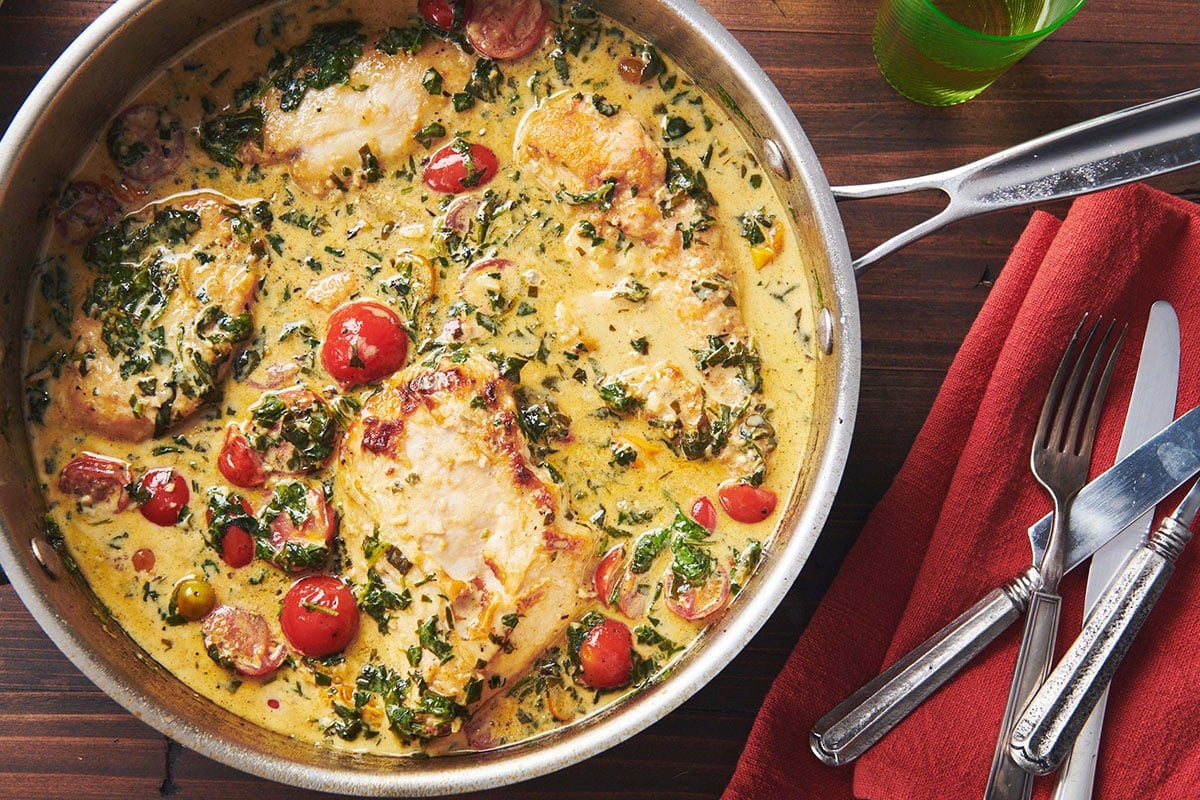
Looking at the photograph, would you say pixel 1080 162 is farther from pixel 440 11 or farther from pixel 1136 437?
pixel 440 11

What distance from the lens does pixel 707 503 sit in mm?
3023

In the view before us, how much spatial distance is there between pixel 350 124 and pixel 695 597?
1.89 metres

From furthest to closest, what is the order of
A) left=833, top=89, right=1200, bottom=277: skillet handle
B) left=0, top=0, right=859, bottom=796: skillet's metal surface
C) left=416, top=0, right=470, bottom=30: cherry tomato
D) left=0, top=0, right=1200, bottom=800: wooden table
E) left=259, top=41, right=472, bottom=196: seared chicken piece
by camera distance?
1. left=0, top=0, right=1200, bottom=800: wooden table
2. left=416, top=0, right=470, bottom=30: cherry tomato
3. left=259, top=41, right=472, bottom=196: seared chicken piece
4. left=833, top=89, right=1200, bottom=277: skillet handle
5. left=0, top=0, right=859, bottom=796: skillet's metal surface

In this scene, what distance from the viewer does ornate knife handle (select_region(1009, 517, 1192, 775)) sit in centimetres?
293

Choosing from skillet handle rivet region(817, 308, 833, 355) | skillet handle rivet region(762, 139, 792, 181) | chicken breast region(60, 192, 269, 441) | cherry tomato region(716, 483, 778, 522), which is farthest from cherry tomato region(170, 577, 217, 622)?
skillet handle rivet region(762, 139, 792, 181)

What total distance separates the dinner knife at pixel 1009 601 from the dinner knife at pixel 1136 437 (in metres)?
0.07

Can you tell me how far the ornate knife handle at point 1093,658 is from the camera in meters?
2.93

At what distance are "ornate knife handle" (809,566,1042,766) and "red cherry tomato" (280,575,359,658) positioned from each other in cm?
156

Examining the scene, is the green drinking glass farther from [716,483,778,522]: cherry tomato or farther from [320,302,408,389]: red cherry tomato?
[320,302,408,389]: red cherry tomato

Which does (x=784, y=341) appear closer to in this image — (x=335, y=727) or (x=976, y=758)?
(x=976, y=758)

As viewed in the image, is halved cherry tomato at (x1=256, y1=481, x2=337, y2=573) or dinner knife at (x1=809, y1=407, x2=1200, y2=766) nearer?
halved cherry tomato at (x1=256, y1=481, x2=337, y2=573)

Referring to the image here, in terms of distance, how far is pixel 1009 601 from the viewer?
10.0 ft

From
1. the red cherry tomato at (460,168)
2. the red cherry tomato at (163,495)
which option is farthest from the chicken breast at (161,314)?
the red cherry tomato at (460,168)

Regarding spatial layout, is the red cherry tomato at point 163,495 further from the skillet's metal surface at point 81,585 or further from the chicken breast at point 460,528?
the chicken breast at point 460,528
